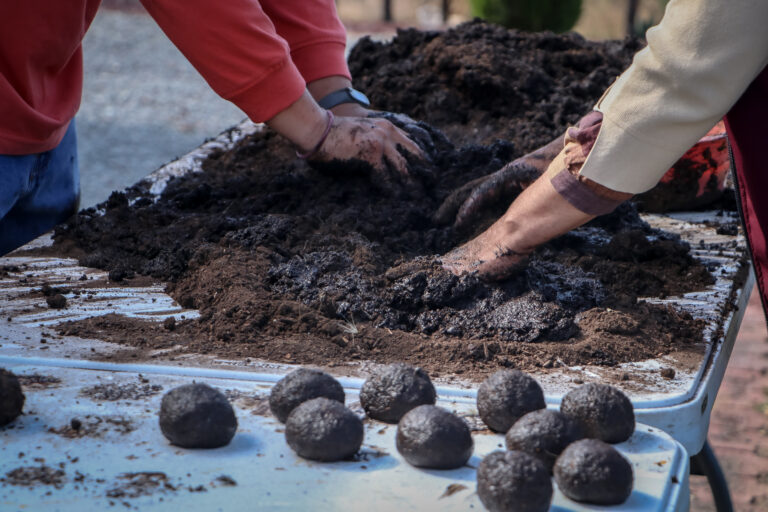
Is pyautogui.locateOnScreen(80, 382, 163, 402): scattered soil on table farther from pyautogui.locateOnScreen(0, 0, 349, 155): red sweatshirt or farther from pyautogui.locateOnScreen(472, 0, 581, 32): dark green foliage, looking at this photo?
pyautogui.locateOnScreen(472, 0, 581, 32): dark green foliage

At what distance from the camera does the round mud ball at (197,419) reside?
125 cm

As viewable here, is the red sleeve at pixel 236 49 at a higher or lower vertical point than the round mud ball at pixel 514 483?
higher

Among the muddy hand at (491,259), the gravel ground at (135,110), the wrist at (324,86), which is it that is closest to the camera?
the muddy hand at (491,259)

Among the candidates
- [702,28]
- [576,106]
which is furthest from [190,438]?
[576,106]

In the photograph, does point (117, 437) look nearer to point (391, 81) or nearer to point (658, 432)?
point (658, 432)

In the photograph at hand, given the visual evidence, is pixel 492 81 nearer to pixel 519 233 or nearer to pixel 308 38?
pixel 308 38

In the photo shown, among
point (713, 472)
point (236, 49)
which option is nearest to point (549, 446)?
point (713, 472)

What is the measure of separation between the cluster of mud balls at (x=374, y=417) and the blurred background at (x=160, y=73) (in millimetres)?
3882

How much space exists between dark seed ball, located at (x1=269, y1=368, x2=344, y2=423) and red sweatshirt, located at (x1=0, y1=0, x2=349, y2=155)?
84 centimetres

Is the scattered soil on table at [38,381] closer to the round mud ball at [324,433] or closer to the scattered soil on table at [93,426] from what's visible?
the scattered soil on table at [93,426]

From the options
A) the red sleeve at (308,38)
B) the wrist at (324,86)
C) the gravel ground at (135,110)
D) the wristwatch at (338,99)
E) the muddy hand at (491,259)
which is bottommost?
the gravel ground at (135,110)

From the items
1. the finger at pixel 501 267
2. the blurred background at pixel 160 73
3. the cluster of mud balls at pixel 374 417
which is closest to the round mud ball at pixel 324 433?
the cluster of mud balls at pixel 374 417

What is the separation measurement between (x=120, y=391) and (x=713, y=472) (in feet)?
4.59

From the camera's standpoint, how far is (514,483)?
110 centimetres
